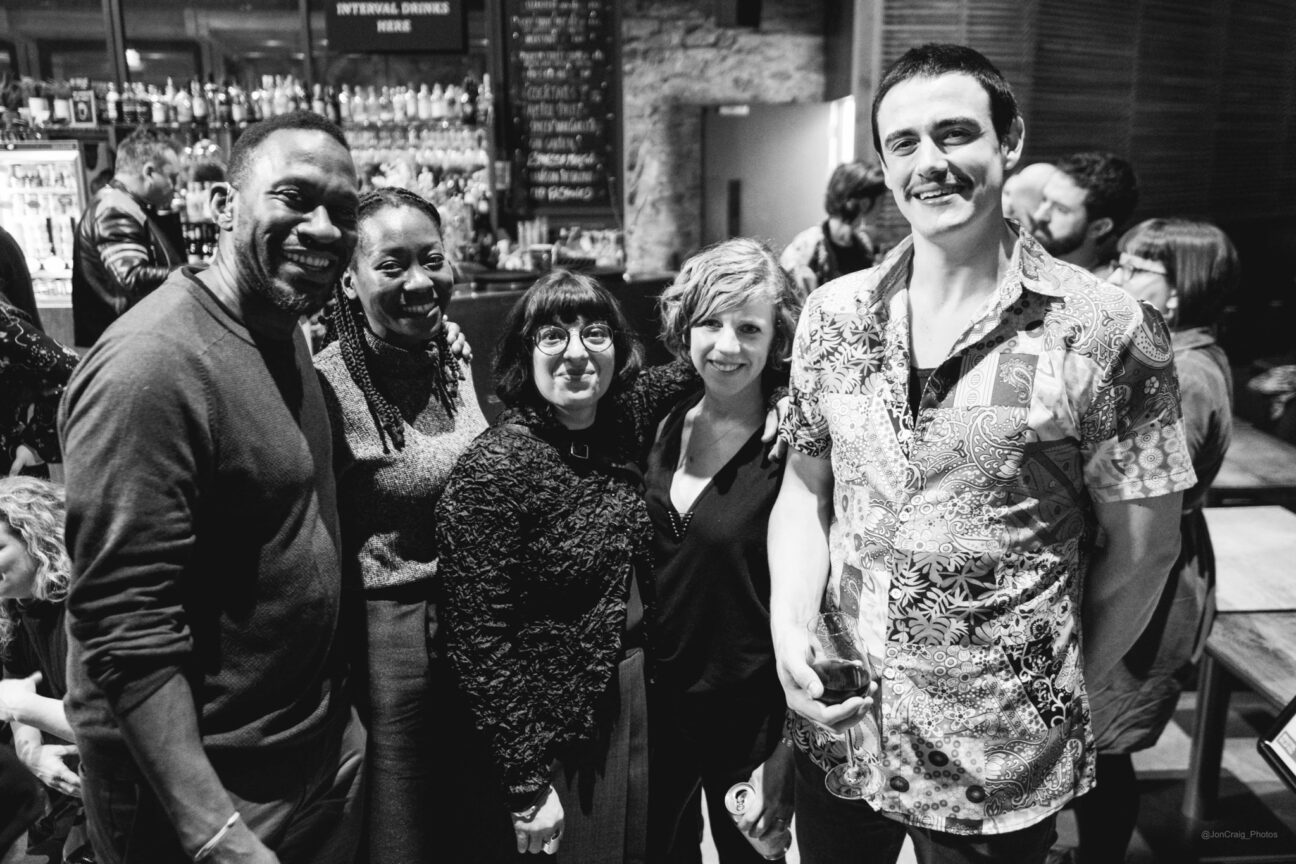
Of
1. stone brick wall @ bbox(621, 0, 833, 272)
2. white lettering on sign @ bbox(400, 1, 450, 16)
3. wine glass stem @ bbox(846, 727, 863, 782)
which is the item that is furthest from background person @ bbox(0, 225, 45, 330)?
stone brick wall @ bbox(621, 0, 833, 272)

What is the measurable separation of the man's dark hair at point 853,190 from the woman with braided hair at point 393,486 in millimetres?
2656

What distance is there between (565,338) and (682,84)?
16.7ft

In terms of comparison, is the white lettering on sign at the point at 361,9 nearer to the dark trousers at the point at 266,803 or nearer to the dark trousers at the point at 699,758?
the dark trousers at the point at 699,758

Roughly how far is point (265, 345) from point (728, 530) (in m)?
0.89

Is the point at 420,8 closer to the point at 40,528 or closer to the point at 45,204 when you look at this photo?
the point at 45,204

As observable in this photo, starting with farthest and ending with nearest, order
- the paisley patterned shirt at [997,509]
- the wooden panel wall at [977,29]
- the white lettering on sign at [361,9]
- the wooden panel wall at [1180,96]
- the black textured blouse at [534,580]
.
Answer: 1. the white lettering on sign at [361,9]
2. the wooden panel wall at [1180,96]
3. the wooden panel wall at [977,29]
4. the black textured blouse at [534,580]
5. the paisley patterned shirt at [997,509]

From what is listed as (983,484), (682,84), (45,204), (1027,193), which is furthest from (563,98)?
(983,484)

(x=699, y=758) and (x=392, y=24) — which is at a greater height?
(x=392, y=24)

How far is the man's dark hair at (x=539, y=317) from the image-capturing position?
2.02 metres

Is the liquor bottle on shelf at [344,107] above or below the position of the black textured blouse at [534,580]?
above

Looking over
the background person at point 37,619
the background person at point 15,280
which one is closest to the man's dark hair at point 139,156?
the background person at point 15,280

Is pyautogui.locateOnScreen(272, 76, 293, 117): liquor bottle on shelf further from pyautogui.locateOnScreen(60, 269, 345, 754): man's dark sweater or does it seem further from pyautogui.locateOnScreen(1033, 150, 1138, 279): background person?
pyautogui.locateOnScreen(60, 269, 345, 754): man's dark sweater

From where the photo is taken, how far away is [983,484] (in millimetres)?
1365

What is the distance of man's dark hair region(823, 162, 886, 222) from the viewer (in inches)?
165
